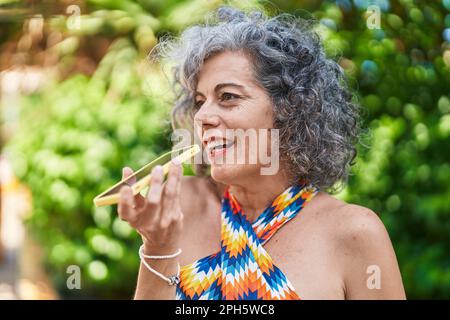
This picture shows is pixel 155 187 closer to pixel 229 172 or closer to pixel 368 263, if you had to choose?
pixel 229 172

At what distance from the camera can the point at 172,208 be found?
4.70 ft

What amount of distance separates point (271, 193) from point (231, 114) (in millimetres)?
301

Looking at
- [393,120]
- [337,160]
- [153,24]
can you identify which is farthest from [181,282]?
[153,24]

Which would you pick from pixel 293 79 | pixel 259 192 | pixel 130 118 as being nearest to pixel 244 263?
pixel 259 192

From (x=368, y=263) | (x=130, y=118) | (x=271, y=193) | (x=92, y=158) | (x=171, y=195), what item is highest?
(x=130, y=118)

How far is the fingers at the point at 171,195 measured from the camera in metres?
1.39

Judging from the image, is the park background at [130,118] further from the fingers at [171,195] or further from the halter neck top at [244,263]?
the fingers at [171,195]

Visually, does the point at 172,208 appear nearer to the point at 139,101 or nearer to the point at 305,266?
the point at 305,266

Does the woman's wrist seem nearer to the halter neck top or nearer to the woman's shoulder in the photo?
the halter neck top

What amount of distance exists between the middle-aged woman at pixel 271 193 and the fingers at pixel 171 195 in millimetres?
129

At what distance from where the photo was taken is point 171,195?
4.58ft

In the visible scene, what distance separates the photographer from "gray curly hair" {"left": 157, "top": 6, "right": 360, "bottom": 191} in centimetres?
183

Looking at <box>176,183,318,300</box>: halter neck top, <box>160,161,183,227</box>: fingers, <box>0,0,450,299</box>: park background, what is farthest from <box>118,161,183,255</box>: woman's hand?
<box>0,0,450,299</box>: park background

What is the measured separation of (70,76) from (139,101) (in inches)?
25.1
